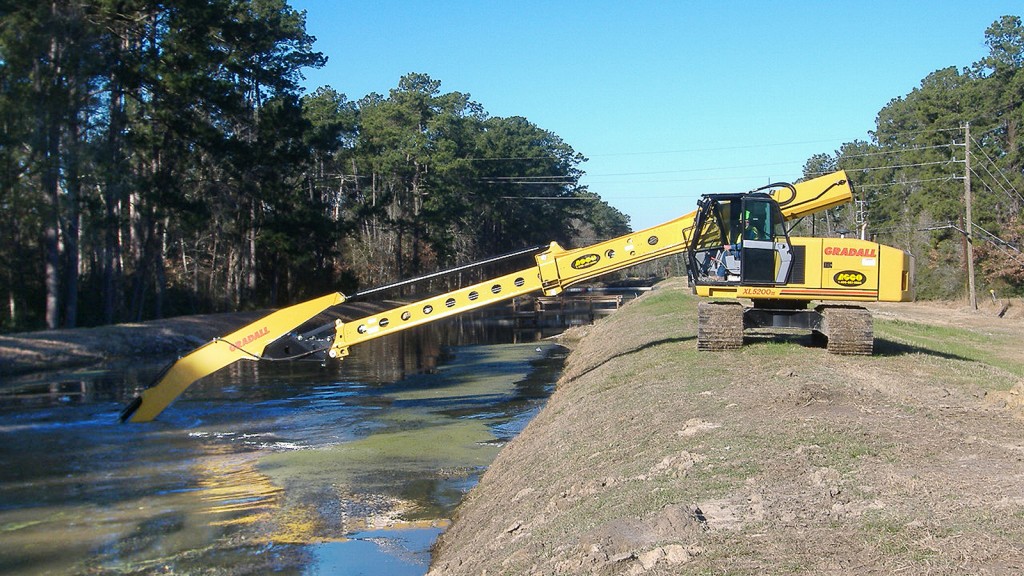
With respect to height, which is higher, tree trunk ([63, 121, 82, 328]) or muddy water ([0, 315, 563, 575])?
tree trunk ([63, 121, 82, 328])

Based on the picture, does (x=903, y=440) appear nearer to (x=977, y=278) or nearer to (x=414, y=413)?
(x=414, y=413)

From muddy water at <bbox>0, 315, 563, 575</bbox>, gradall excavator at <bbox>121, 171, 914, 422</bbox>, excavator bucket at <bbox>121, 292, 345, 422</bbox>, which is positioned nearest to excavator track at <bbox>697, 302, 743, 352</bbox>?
gradall excavator at <bbox>121, 171, 914, 422</bbox>

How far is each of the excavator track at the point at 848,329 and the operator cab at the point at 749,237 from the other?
4.40 ft

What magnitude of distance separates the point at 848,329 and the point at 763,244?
2.43 metres

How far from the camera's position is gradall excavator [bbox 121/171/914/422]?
674 inches

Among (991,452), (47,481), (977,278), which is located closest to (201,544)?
(47,481)

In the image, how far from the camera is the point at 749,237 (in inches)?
683

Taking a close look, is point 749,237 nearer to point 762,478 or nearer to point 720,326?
point 720,326

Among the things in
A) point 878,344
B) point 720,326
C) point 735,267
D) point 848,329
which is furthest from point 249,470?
point 878,344

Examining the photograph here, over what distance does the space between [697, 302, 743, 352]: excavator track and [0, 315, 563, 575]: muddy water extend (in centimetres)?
422

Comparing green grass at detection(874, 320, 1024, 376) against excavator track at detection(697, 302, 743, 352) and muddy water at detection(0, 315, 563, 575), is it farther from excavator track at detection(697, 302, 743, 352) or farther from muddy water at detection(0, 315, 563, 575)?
muddy water at detection(0, 315, 563, 575)

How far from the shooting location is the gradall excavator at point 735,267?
17.1 meters

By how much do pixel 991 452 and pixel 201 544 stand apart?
29.1 feet

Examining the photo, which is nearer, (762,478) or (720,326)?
(762,478)
